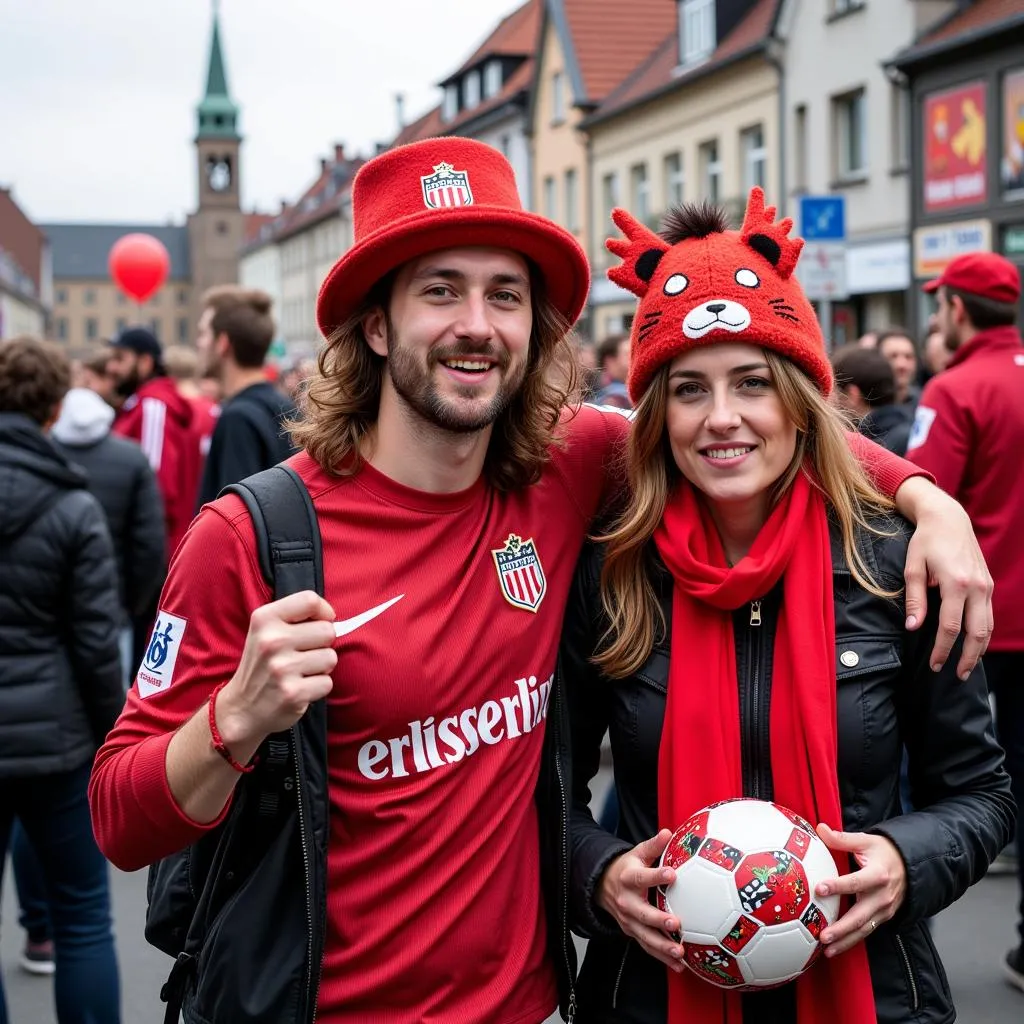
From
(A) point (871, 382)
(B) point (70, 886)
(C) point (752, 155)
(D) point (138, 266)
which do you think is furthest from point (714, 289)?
(C) point (752, 155)

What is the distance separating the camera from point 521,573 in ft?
9.37

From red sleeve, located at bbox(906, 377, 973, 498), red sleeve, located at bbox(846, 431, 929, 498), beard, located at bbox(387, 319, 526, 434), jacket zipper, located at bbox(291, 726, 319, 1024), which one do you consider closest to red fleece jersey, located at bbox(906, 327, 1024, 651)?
red sleeve, located at bbox(906, 377, 973, 498)

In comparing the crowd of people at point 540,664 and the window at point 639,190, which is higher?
the window at point 639,190

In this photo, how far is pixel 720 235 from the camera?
2.90 meters

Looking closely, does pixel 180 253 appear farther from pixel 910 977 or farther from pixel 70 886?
pixel 910 977

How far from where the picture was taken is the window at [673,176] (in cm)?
3142

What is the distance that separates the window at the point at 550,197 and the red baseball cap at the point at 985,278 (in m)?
32.5

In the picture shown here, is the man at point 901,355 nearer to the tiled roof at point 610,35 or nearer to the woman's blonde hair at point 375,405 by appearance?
the woman's blonde hair at point 375,405

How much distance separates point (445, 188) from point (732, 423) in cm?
71

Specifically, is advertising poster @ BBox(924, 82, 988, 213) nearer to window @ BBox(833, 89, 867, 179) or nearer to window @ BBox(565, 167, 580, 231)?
window @ BBox(833, 89, 867, 179)

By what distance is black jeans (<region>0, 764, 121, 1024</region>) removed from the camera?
4414 millimetres

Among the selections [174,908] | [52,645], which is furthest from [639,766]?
[52,645]

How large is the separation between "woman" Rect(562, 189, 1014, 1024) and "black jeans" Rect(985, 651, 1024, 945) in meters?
2.79

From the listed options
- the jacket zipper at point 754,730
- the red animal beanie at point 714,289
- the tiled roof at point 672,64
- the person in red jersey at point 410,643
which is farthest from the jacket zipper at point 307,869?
the tiled roof at point 672,64
